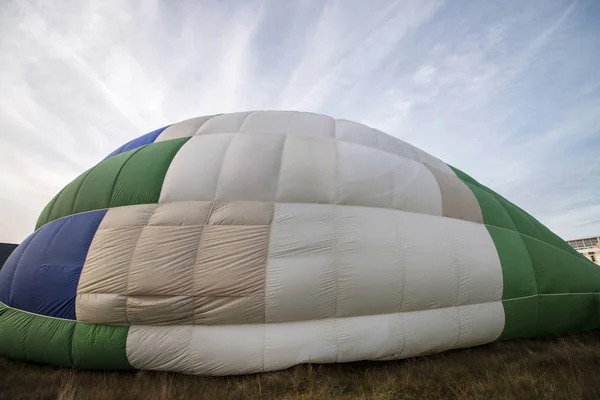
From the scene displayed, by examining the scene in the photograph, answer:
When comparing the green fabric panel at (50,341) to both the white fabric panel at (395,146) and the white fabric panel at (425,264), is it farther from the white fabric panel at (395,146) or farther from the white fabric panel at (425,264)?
the white fabric panel at (395,146)

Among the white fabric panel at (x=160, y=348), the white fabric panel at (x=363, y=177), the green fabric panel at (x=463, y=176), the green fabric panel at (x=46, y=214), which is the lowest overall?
the white fabric panel at (x=160, y=348)

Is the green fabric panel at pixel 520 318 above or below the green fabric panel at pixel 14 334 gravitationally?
above

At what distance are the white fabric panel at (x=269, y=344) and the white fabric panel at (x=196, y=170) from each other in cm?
199

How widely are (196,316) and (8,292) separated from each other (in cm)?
385

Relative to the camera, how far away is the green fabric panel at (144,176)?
4.97 meters

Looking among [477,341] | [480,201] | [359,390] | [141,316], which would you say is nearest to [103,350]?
[141,316]

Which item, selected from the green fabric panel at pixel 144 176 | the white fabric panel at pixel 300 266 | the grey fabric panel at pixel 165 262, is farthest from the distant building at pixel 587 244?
the green fabric panel at pixel 144 176

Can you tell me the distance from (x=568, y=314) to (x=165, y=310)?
762cm

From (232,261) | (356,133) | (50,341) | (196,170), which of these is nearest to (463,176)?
(356,133)

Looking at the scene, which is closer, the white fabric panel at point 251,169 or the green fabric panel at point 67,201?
the white fabric panel at point 251,169

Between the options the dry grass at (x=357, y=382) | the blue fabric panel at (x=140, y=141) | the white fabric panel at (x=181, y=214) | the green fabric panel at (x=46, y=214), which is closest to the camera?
the dry grass at (x=357, y=382)

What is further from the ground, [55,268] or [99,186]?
[99,186]

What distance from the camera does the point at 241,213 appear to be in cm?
452

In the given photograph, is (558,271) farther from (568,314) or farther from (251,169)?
(251,169)
